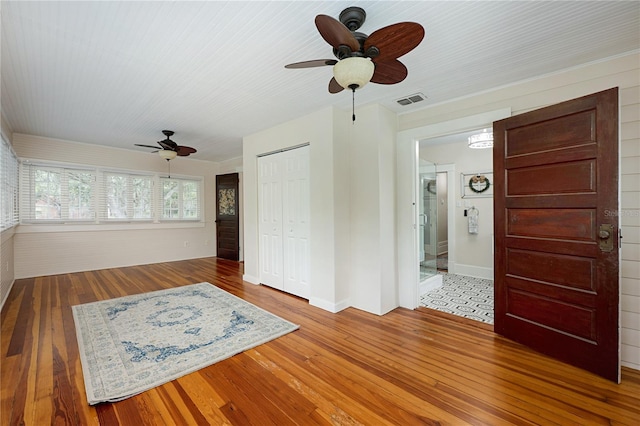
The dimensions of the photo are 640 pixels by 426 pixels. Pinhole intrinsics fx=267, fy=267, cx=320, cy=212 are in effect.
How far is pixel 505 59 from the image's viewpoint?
7.72ft

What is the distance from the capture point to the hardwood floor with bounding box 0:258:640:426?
5.43 feet

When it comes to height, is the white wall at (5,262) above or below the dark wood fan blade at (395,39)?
below

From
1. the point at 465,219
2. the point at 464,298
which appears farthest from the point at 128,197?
the point at 465,219

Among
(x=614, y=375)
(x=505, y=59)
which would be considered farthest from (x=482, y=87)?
(x=614, y=375)

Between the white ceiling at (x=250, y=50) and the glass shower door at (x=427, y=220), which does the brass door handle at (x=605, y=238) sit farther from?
the glass shower door at (x=427, y=220)

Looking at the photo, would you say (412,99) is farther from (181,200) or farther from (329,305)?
(181,200)

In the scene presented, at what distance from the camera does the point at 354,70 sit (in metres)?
1.72

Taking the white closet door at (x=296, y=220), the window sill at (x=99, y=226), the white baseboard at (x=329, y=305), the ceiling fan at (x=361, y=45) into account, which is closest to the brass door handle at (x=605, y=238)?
the ceiling fan at (x=361, y=45)

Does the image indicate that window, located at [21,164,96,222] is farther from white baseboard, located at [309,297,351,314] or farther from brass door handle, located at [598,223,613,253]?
brass door handle, located at [598,223,613,253]

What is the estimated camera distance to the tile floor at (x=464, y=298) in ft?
10.9

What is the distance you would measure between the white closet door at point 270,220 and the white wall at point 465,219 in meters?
3.21

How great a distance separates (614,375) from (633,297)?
0.68 meters

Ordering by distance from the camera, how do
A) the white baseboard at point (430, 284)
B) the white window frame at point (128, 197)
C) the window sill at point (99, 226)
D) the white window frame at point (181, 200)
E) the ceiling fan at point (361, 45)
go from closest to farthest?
the ceiling fan at point (361, 45) < the white baseboard at point (430, 284) < the window sill at point (99, 226) < the white window frame at point (128, 197) < the white window frame at point (181, 200)

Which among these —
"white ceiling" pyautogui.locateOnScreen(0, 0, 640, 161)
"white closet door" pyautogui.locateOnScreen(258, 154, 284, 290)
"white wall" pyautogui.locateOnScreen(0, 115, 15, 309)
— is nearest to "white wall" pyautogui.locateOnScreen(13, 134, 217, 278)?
"white wall" pyautogui.locateOnScreen(0, 115, 15, 309)
